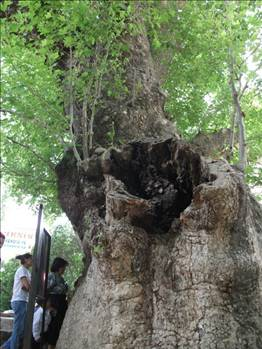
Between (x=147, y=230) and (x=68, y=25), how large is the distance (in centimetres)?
274

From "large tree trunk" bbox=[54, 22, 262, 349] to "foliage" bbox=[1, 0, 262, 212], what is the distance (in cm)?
141

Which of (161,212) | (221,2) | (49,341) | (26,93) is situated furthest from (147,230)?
(221,2)

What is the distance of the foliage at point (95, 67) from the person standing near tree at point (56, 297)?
1683 millimetres

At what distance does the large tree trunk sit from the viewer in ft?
12.0

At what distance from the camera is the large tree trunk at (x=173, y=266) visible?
3.66m

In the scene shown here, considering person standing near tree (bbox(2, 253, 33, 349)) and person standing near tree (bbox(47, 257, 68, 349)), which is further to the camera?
person standing near tree (bbox(2, 253, 33, 349))

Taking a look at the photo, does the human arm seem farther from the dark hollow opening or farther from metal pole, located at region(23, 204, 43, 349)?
the dark hollow opening

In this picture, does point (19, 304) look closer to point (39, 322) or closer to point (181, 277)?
point (39, 322)

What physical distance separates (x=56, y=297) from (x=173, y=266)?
7.40 feet

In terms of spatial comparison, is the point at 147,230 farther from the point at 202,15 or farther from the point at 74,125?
the point at 202,15

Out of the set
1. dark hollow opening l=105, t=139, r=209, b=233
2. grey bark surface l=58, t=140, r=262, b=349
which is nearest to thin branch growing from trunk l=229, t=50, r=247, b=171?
dark hollow opening l=105, t=139, r=209, b=233

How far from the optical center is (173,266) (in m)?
3.88

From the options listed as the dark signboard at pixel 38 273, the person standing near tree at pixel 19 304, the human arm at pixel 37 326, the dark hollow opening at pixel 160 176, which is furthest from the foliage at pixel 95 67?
the human arm at pixel 37 326

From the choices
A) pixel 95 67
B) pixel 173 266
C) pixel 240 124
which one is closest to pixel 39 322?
pixel 173 266
